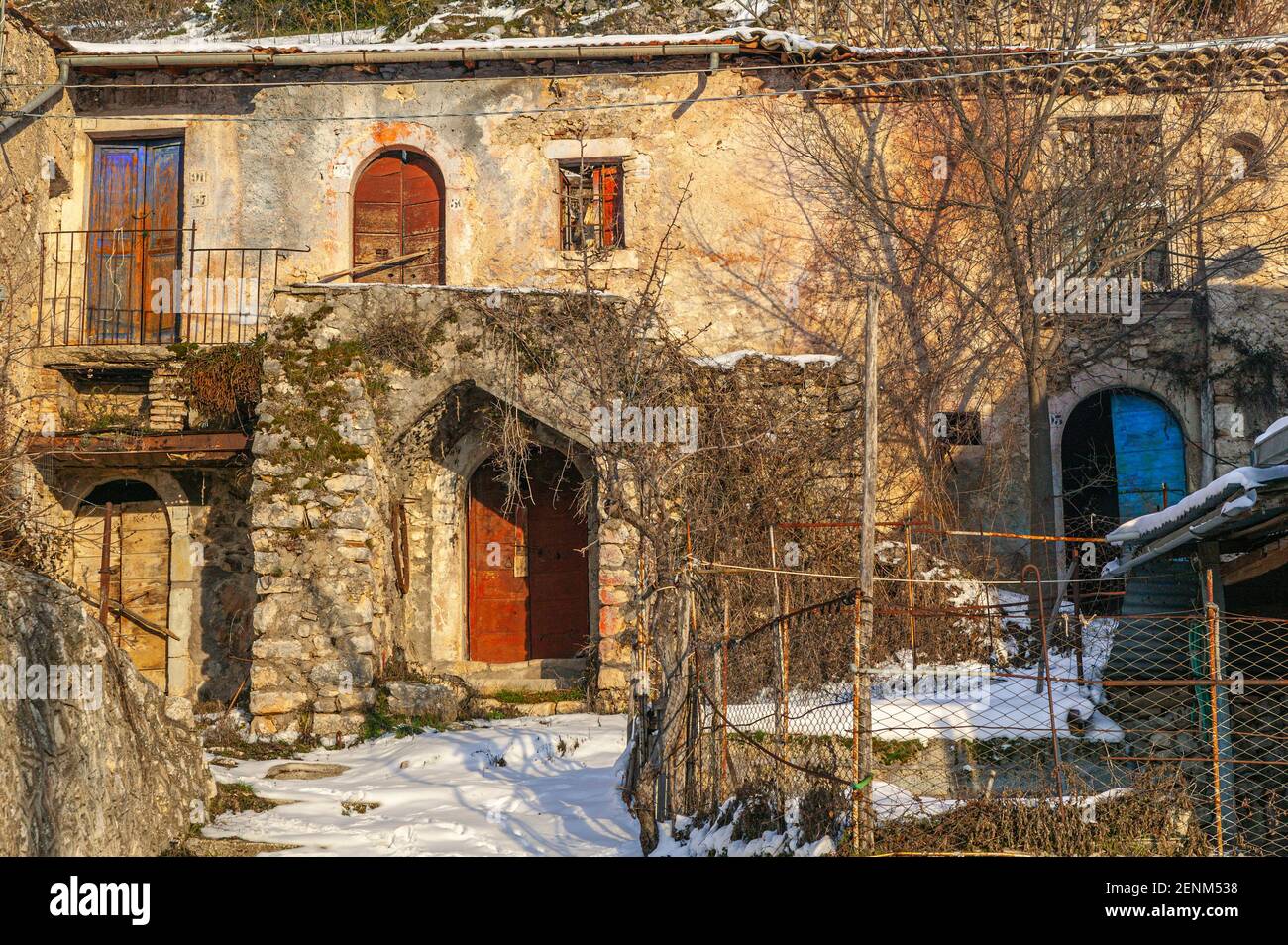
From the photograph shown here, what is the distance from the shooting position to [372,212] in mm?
14633

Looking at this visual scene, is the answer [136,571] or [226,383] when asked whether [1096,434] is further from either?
[136,571]

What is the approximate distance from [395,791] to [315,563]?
9.67ft

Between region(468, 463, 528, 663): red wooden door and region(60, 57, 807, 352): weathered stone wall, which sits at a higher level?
region(60, 57, 807, 352): weathered stone wall

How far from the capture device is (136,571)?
13.4 metres

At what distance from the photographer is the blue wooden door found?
13.8 m

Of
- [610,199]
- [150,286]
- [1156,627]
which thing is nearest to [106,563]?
[150,286]

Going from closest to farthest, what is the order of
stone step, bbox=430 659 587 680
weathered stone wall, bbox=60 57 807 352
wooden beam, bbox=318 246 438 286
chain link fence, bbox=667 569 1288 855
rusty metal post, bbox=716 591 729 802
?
chain link fence, bbox=667 569 1288 855 < rusty metal post, bbox=716 591 729 802 < stone step, bbox=430 659 587 680 < weathered stone wall, bbox=60 57 807 352 < wooden beam, bbox=318 246 438 286

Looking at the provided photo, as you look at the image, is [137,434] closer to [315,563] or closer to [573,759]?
[315,563]

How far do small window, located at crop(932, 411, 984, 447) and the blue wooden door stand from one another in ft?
5.09

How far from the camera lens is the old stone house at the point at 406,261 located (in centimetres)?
1293

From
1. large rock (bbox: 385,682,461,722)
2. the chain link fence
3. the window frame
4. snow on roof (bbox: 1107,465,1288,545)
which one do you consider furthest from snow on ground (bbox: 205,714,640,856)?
the window frame

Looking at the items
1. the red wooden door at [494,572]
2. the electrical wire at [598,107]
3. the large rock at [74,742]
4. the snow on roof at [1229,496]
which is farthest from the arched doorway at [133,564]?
the snow on roof at [1229,496]

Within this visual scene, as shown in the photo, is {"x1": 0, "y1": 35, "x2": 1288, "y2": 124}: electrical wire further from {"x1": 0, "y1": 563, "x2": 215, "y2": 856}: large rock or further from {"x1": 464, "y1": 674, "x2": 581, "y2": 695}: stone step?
{"x1": 0, "y1": 563, "x2": 215, "y2": 856}: large rock

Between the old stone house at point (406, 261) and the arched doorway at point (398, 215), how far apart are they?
0.02 m
